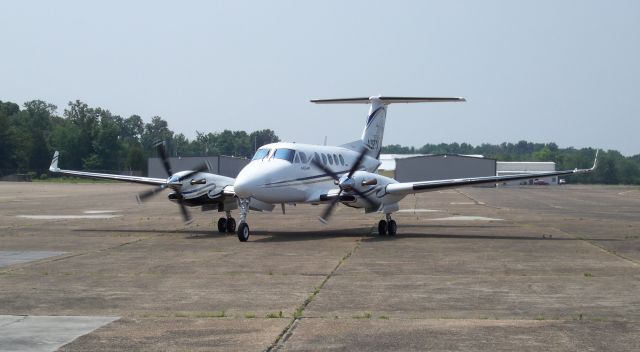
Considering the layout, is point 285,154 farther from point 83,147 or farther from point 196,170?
point 83,147

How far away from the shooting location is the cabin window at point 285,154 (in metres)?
26.1

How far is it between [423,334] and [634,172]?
187319 millimetres

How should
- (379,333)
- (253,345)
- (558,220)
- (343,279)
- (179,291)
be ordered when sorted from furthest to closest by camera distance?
(558,220) < (343,279) < (179,291) < (379,333) < (253,345)

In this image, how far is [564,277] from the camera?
→ 52.2 ft

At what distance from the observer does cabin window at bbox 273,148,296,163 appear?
26078 mm

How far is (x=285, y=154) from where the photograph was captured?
26.2 meters

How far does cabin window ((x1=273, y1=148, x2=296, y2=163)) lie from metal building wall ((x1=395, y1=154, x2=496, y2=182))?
7472 centimetres

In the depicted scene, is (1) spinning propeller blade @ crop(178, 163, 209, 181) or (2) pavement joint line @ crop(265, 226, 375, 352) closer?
(2) pavement joint line @ crop(265, 226, 375, 352)

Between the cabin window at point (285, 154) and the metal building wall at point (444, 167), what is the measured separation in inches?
2942

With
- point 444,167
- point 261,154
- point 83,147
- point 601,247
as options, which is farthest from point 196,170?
point 83,147

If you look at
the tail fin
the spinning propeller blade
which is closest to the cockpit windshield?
the spinning propeller blade

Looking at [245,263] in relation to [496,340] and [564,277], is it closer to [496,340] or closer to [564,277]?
[564,277]

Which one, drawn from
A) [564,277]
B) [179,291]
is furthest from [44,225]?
[564,277]

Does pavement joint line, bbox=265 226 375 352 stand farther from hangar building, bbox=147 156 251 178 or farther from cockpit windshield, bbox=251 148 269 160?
hangar building, bbox=147 156 251 178
